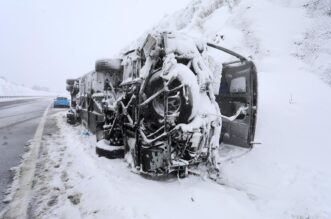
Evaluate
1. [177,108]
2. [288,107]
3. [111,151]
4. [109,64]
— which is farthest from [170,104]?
[288,107]

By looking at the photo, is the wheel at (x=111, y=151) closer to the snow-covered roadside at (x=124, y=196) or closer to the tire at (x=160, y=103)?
the snow-covered roadside at (x=124, y=196)

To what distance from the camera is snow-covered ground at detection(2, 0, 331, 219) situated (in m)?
3.41

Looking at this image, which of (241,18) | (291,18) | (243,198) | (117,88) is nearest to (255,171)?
(243,198)

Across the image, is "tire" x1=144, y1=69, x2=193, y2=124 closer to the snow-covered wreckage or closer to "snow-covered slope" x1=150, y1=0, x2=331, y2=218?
the snow-covered wreckage

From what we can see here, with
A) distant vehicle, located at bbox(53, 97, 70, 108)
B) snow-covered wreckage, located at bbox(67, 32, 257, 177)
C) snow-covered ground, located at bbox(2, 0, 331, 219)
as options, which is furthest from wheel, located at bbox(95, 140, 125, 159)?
distant vehicle, located at bbox(53, 97, 70, 108)

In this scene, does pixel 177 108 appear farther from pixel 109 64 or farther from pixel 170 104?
pixel 109 64

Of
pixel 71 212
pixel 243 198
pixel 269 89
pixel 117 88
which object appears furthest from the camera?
pixel 269 89

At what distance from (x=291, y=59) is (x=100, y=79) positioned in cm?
637

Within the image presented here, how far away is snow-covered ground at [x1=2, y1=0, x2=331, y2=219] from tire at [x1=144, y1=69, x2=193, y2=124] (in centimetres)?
109

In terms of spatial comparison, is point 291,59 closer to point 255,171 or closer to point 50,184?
point 255,171

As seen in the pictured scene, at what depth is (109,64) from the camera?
692cm

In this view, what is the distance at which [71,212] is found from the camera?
331 cm

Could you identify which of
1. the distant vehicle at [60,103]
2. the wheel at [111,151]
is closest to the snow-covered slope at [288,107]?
the wheel at [111,151]

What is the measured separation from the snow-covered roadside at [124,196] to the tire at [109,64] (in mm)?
2840
